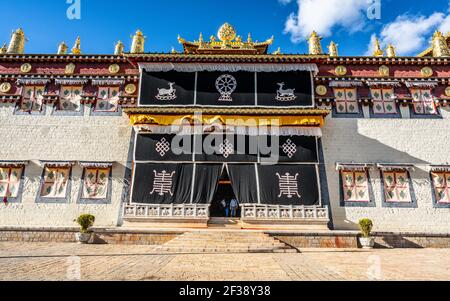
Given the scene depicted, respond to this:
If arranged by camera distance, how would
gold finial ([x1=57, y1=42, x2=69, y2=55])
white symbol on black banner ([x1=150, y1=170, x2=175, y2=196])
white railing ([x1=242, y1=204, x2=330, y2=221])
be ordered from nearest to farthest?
white railing ([x1=242, y1=204, x2=330, y2=221]), white symbol on black banner ([x1=150, y1=170, x2=175, y2=196]), gold finial ([x1=57, y1=42, x2=69, y2=55])

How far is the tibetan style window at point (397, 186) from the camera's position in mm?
14344

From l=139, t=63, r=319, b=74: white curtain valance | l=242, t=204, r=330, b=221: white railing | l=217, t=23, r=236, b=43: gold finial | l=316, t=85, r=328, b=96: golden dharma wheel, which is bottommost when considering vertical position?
l=242, t=204, r=330, b=221: white railing

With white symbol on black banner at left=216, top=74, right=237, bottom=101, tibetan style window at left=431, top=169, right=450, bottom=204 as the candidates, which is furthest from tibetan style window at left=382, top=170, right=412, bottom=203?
white symbol on black banner at left=216, top=74, right=237, bottom=101

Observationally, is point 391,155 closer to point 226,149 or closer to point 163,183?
point 226,149

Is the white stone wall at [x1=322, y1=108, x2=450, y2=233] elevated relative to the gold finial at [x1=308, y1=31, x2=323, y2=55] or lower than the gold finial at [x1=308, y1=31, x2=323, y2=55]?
lower

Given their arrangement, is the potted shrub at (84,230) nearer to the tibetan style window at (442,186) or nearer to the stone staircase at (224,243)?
the stone staircase at (224,243)

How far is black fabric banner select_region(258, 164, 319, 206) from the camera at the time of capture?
13.7m

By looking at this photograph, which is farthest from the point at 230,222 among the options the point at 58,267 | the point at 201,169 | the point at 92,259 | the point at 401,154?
the point at 401,154

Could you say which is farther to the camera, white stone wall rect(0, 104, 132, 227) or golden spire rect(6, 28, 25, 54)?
golden spire rect(6, 28, 25, 54)

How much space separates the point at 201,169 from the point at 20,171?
9561 mm

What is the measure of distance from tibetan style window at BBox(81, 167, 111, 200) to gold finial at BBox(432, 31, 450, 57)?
2050 centimetres

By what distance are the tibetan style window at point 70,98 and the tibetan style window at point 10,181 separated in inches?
158

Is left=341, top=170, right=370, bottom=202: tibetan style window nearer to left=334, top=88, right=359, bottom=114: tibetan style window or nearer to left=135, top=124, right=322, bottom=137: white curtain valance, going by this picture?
left=135, top=124, right=322, bottom=137: white curtain valance

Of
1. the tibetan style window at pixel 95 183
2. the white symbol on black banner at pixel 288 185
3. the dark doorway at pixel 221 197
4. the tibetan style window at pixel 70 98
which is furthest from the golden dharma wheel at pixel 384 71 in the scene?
the tibetan style window at pixel 70 98
